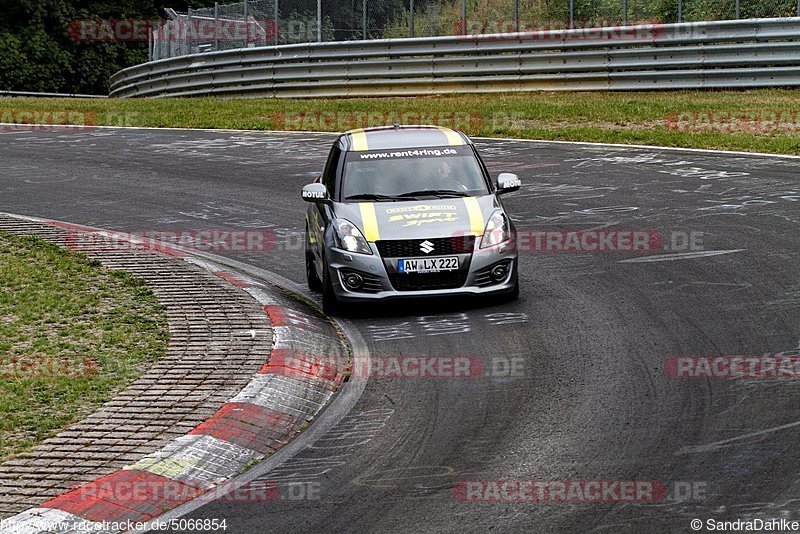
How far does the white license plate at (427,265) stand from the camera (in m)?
11.1

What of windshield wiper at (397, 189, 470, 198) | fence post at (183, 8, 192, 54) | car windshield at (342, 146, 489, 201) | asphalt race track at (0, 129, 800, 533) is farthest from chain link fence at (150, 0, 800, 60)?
windshield wiper at (397, 189, 470, 198)

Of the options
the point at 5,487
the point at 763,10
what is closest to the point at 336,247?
the point at 5,487

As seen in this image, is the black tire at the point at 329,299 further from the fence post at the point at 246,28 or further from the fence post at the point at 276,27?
the fence post at the point at 246,28

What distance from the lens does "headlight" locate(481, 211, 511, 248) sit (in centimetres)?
1132

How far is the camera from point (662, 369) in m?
8.86

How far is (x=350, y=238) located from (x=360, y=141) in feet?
5.74

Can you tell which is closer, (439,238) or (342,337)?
(342,337)

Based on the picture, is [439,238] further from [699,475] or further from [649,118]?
[649,118]

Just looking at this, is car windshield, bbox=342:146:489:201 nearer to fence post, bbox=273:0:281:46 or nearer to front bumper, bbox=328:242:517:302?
front bumper, bbox=328:242:517:302

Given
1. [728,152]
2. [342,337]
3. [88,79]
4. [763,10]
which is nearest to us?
[342,337]

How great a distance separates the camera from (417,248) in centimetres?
1112

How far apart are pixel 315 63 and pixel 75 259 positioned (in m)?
18.4

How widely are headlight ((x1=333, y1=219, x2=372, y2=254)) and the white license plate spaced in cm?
36

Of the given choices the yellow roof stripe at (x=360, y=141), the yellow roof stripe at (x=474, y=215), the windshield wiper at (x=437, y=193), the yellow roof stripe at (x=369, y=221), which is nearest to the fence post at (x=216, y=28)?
the yellow roof stripe at (x=360, y=141)
